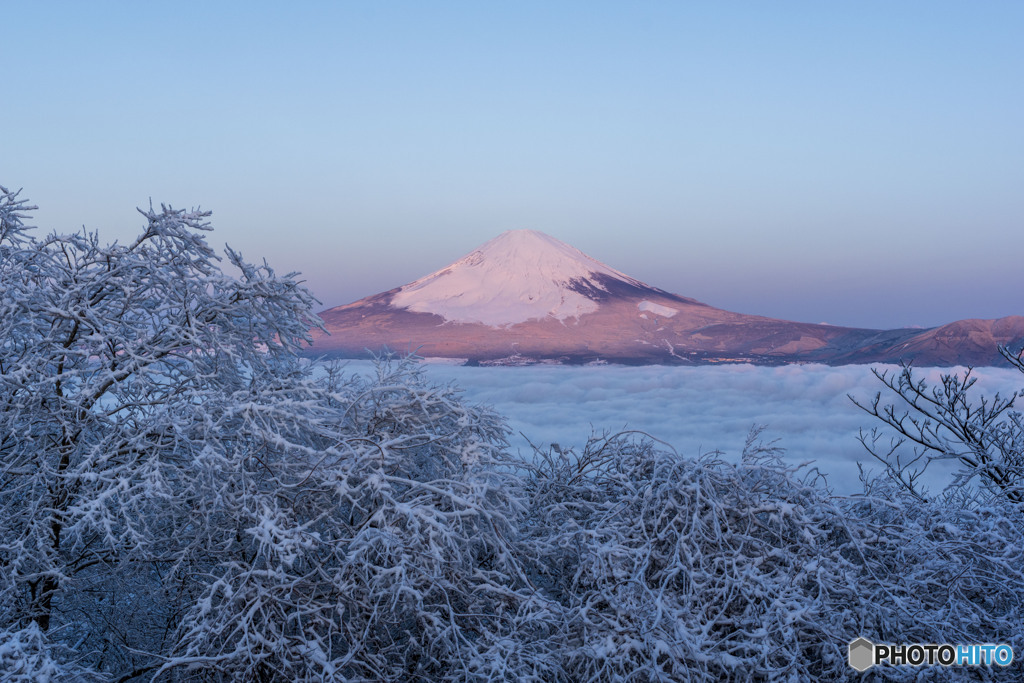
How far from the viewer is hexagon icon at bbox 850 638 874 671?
547 cm

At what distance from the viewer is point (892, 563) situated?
633cm

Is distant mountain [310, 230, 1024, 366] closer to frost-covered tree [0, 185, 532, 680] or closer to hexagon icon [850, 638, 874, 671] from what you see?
frost-covered tree [0, 185, 532, 680]

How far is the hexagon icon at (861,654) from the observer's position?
17.9 ft

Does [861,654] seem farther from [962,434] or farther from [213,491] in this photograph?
[962,434]

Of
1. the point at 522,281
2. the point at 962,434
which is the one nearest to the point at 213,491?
the point at 962,434

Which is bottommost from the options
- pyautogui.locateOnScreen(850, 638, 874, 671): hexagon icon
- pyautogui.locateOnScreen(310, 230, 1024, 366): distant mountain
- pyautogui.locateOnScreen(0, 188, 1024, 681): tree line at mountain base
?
pyautogui.locateOnScreen(850, 638, 874, 671): hexagon icon

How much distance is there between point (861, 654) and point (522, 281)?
151 feet


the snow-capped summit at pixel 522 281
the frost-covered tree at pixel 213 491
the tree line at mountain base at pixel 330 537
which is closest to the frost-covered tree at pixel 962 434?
the tree line at mountain base at pixel 330 537

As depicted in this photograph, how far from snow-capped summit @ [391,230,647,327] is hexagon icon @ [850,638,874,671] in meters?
42.9

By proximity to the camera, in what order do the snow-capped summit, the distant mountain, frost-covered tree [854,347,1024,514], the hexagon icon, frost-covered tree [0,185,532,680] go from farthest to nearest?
the snow-capped summit → the distant mountain → frost-covered tree [854,347,1024,514] → the hexagon icon → frost-covered tree [0,185,532,680]

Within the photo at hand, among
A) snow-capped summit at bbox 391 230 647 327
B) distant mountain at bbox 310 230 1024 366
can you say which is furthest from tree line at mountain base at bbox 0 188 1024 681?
snow-capped summit at bbox 391 230 647 327

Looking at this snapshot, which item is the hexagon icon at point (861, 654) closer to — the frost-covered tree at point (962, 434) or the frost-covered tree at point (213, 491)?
the frost-covered tree at point (213, 491)

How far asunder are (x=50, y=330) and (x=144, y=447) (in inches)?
65.0

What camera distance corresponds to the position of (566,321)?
49.3 m
